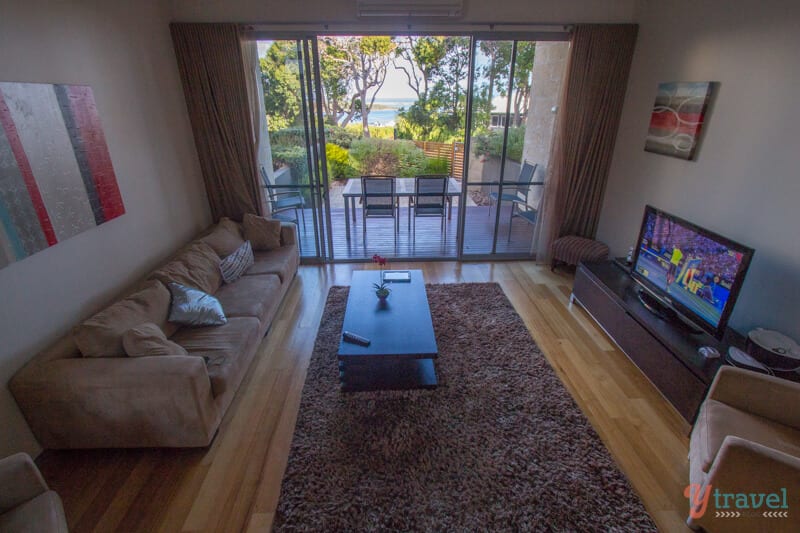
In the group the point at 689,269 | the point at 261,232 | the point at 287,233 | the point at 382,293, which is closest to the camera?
the point at 689,269

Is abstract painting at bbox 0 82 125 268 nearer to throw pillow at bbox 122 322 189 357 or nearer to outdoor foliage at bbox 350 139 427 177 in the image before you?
throw pillow at bbox 122 322 189 357

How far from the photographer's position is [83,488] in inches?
78.0

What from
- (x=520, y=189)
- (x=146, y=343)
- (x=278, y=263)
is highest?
(x=520, y=189)

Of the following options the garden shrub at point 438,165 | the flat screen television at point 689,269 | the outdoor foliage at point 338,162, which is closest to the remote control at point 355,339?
the flat screen television at point 689,269

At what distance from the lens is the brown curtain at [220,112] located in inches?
141

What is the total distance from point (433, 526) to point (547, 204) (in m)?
3.59

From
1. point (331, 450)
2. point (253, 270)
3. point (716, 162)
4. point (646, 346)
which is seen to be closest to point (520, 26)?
point (716, 162)

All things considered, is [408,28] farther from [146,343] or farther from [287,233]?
[146,343]

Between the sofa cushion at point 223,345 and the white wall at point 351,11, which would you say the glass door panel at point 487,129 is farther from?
the sofa cushion at point 223,345

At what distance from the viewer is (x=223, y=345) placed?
2.49 m

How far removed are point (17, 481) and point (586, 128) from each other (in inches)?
192

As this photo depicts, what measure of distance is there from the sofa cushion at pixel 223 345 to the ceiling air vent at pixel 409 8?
301 cm

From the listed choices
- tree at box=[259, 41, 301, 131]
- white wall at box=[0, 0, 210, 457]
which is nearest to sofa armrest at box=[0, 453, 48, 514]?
white wall at box=[0, 0, 210, 457]

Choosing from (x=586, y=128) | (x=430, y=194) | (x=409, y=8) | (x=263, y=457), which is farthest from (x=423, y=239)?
(x=263, y=457)
